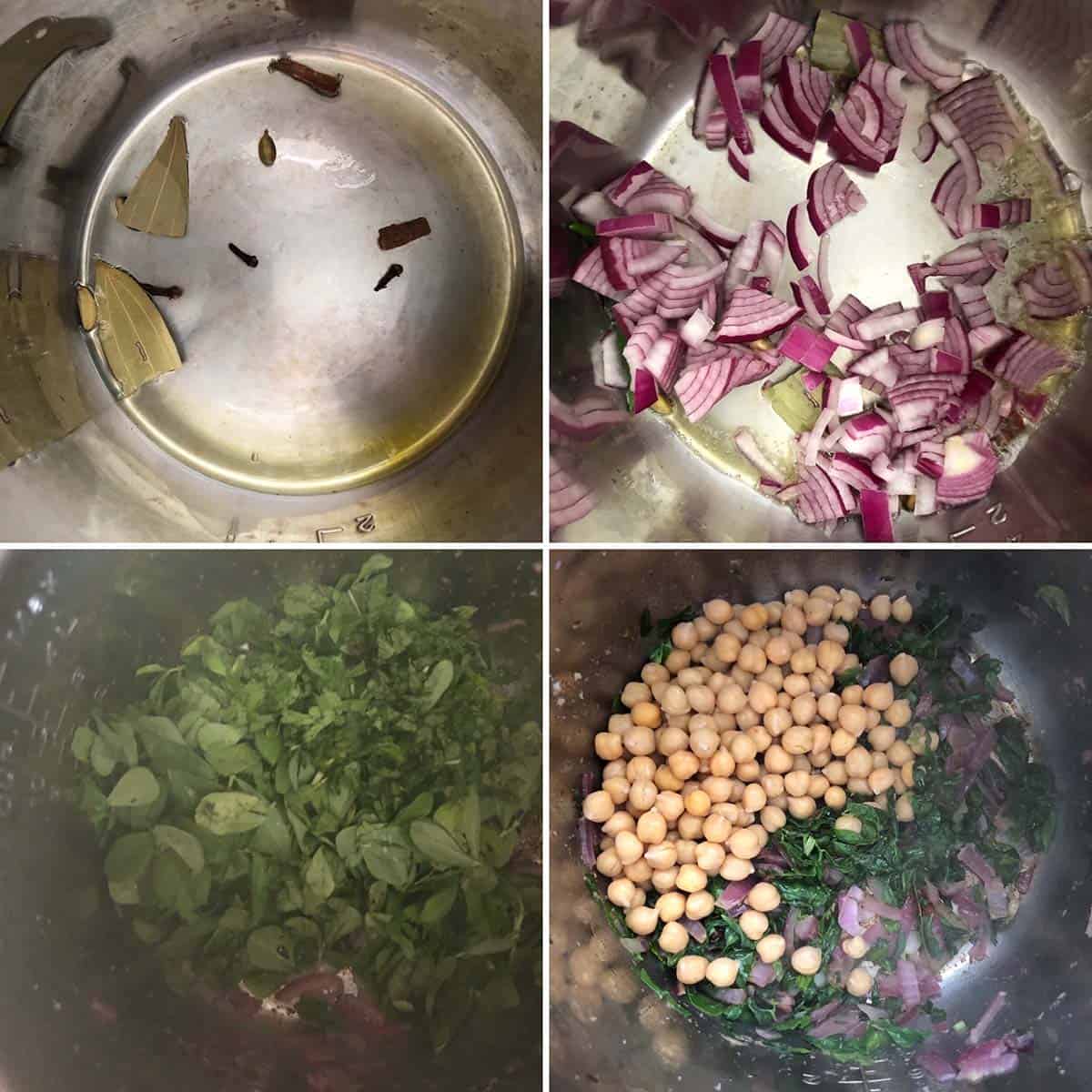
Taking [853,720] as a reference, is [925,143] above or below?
above

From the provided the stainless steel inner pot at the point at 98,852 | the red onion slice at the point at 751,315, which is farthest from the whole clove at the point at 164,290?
the red onion slice at the point at 751,315

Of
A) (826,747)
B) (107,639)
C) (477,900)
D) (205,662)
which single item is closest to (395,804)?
(477,900)

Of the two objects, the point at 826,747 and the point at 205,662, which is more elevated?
the point at 826,747

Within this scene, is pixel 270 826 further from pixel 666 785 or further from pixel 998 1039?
pixel 998 1039

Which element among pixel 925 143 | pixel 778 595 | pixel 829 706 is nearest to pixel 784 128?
pixel 925 143

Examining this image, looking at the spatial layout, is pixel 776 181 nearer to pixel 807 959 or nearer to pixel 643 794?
pixel 643 794

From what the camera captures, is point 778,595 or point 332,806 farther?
point 778,595
